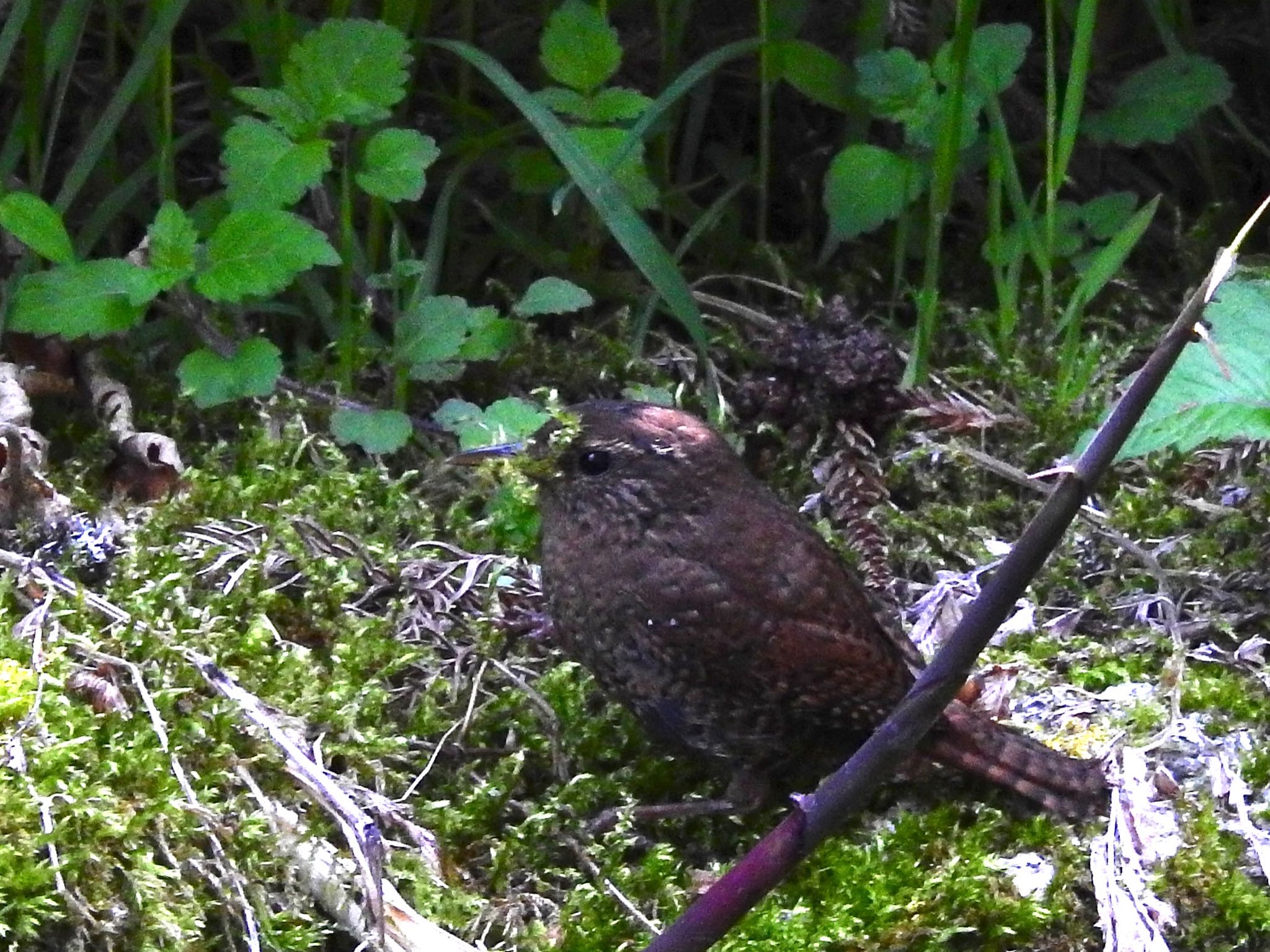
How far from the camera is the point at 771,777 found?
2795mm

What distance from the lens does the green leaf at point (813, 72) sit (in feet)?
12.3

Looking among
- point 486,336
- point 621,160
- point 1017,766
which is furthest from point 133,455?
point 1017,766

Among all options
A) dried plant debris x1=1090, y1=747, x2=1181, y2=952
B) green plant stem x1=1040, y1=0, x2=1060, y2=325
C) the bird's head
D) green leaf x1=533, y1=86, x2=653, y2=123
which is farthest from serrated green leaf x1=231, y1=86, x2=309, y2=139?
dried plant debris x1=1090, y1=747, x2=1181, y2=952

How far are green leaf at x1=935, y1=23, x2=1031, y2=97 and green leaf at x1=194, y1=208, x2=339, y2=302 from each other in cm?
144

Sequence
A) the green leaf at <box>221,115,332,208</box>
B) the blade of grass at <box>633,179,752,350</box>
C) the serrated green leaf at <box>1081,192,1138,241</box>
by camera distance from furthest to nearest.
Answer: the serrated green leaf at <box>1081,192,1138,241</box>
the blade of grass at <box>633,179,752,350</box>
the green leaf at <box>221,115,332,208</box>

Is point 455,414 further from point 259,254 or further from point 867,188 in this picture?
point 867,188

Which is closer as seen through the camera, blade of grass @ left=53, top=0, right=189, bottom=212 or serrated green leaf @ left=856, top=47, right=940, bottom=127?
blade of grass @ left=53, top=0, right=189, bottom=212

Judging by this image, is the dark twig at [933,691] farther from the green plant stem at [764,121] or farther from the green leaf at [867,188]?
the green plant stem at [764,121]

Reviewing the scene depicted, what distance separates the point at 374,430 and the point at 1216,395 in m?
1.62

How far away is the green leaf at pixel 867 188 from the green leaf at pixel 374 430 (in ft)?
3.56

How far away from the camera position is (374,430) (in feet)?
11.0

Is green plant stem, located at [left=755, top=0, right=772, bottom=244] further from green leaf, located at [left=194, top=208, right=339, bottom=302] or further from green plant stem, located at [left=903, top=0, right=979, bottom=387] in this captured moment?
green leaf, located at [left=194, top=208, right=339, bottom=302]

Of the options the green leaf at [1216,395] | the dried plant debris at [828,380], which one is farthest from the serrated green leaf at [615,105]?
the green leaf at [1216,395]

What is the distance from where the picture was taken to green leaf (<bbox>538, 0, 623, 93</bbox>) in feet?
11.6
